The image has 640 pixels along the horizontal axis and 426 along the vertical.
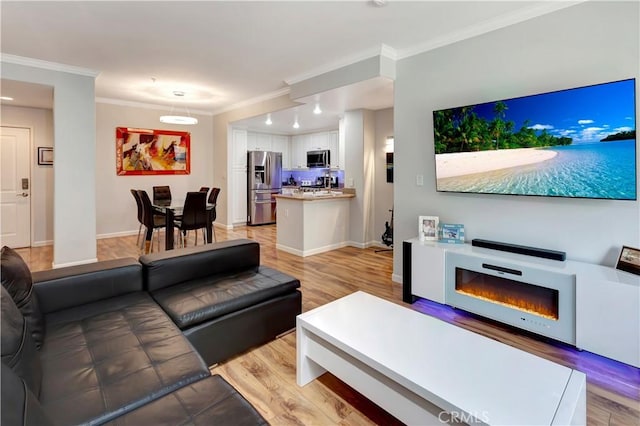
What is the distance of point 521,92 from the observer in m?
2.82

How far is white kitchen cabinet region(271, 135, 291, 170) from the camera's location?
8695 mm

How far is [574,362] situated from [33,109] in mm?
8011

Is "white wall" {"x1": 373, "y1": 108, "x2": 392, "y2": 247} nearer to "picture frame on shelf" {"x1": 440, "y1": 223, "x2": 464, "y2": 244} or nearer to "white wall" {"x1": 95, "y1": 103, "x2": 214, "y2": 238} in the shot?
"picture frame on shelf" {"x1": 440, "y1": 223, "x2": 464, "y2": 244}

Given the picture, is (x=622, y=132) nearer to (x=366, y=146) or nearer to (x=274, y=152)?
(x=366, y=146)

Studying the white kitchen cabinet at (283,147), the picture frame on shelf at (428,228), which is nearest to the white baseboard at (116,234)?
the white kitchen cabinet at (283,147)

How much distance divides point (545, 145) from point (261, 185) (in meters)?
6.28

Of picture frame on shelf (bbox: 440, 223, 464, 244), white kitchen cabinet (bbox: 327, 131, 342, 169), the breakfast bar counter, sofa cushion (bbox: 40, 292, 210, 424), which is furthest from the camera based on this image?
white kitchen cabinet (bbox: 327, 131, 342, 169)

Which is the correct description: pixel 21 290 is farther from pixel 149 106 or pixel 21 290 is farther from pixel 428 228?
pixel 149 106

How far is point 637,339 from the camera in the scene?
2062mm

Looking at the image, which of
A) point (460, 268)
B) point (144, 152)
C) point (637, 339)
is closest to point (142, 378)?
point (460, 268)

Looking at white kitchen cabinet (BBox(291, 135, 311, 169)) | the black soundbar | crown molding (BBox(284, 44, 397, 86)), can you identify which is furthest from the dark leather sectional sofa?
white kitchen cabinet (BBox(291, 135, 311, 169))

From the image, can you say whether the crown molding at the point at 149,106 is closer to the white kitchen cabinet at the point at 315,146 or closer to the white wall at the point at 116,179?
the white wall at the point at 116,179

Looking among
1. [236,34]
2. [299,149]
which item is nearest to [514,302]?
[236,34]

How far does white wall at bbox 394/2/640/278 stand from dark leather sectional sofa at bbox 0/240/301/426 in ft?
6.17
